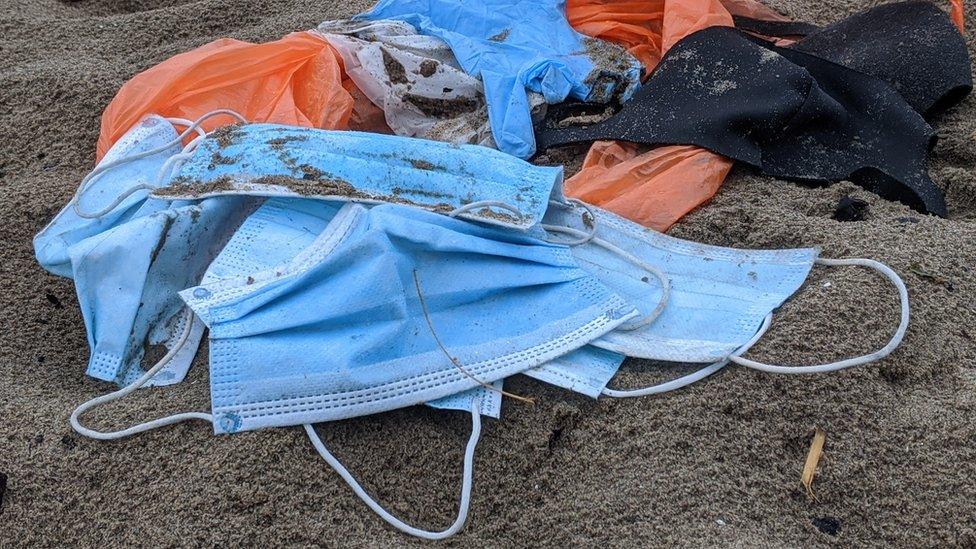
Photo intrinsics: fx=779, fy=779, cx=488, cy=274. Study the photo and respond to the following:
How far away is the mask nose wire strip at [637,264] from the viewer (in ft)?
4.74

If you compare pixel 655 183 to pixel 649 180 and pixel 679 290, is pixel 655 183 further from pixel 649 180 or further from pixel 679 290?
pixel 679 290

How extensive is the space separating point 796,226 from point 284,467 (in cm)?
113

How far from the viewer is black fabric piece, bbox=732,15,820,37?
2.25m

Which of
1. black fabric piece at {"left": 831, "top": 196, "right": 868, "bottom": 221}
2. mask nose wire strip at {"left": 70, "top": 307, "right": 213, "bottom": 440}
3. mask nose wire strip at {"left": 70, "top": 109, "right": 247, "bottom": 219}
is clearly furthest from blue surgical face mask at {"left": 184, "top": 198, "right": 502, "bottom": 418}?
black fabric piece at {"left": 831, "top": 196, "right": 868, "bottom": 221}

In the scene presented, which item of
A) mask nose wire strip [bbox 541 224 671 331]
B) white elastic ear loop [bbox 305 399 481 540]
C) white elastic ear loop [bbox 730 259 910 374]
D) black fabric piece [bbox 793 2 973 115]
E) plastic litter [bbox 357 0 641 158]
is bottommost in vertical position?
white elastic ear loop [bbox 305 399 481 540]

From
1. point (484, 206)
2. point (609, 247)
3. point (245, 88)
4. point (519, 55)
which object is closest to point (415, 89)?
point (519, 55)

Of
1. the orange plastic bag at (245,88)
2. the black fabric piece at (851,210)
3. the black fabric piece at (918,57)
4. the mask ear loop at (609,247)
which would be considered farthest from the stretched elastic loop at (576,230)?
the black fabric piece at (918,57)

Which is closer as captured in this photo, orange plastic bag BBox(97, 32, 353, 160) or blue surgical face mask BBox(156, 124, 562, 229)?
blue surgical face mask BBox(156, 124, 562, 229)

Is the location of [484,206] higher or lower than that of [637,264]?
higher

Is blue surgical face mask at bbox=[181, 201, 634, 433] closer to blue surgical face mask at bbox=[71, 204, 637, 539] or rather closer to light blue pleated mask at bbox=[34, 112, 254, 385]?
blue surgical face mask at bbox=[71, 204, 637, 539]

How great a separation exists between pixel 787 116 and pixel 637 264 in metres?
0.58

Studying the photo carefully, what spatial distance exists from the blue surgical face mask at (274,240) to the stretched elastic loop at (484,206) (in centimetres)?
23

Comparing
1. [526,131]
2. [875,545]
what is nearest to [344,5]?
[526,131]

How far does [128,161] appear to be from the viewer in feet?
5.57
